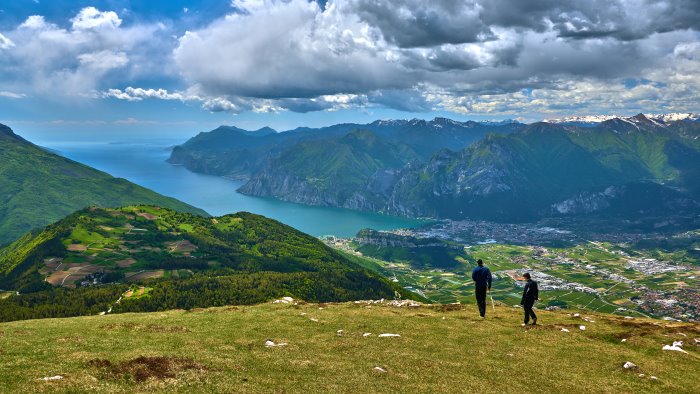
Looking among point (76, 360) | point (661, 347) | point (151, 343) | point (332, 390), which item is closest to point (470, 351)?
point (332, 390)

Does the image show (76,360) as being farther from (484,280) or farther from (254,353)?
(484,280)

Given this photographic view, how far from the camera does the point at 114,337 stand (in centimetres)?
3544

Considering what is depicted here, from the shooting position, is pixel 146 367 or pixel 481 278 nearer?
pixel 146 367

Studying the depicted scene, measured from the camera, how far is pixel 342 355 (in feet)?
105

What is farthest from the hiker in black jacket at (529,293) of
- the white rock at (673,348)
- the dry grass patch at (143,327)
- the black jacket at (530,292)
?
the dry grass patch at (143,327)

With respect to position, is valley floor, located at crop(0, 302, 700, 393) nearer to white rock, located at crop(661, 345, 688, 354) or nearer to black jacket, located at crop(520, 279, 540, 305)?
white rock, located at crop(661, 345, 688, 354)

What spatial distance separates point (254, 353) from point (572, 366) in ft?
74.2

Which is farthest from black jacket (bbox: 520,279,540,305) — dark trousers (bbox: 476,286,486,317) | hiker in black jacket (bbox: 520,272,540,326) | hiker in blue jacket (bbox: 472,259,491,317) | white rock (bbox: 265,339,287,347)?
white rock (bbox: 265,339,287,347)

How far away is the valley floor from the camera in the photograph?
81.9 ft

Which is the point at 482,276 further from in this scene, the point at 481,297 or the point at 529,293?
the point at 529,293

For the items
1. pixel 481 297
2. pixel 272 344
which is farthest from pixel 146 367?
pixel 481 297

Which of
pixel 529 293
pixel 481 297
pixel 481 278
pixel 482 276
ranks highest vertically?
pixel 482 276

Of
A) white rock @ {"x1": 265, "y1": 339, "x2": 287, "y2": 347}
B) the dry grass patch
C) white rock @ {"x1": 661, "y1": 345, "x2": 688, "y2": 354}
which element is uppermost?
white rock @ {"x1": 661, "y1": 345, "x2": 688, "y2": 354}

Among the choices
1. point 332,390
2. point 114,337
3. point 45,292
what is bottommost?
point 45,292
